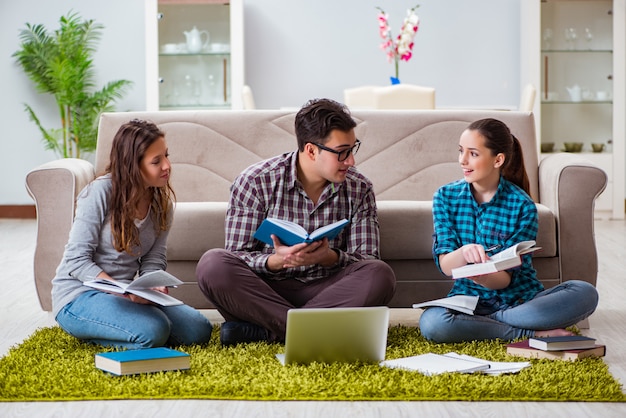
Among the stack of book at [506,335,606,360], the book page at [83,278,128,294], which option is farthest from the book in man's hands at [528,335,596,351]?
the book page at [83,278,128,294]

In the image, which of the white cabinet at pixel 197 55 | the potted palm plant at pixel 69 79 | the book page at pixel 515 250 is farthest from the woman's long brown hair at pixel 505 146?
the potted palm plant at pixel 69 79

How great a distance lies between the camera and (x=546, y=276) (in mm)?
2973

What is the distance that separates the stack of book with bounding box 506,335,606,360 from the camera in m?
2.33

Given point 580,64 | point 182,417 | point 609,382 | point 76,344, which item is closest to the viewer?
point 182,417

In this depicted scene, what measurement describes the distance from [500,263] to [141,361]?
0.97 metres

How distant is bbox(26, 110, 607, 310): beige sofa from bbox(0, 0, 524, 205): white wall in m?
3.42

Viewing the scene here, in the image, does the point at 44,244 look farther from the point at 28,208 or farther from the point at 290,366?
the point at 28,208

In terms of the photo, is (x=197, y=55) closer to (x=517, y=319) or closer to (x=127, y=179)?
(x=127, y=179)

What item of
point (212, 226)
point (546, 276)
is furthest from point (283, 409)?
point (546, 276)

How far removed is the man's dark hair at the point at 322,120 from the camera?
8.29 ft

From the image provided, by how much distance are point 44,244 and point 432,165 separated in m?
1.51

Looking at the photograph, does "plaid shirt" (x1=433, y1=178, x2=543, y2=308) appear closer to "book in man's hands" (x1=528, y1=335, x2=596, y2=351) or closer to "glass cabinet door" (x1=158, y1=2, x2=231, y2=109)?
"book in man's hands" (x1=528, y1=335, x2=596, y2=351)

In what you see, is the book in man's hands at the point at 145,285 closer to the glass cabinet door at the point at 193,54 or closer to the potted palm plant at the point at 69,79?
the glass cabinet door at the point at 193,54

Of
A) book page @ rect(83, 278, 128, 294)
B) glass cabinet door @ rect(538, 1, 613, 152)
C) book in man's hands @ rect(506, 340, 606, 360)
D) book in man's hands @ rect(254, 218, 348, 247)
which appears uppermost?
glass cabinet door @ rect(538, 1, 613, 152)
